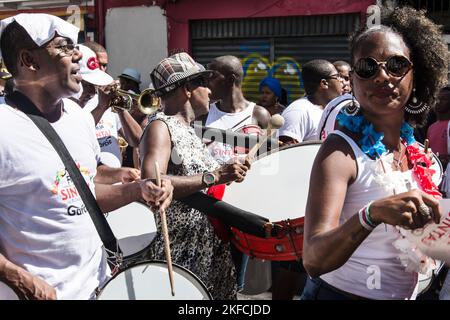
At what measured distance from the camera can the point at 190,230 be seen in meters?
3.90

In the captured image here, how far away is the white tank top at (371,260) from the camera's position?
2.26 m

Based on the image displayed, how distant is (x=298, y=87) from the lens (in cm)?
1177

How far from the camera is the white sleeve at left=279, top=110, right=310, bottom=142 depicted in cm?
584

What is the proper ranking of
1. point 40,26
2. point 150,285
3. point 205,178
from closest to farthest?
point 40,26
point 150,285
point 205,178

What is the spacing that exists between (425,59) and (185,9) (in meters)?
10.5

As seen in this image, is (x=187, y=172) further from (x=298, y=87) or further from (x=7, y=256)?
(x=298, y=87)

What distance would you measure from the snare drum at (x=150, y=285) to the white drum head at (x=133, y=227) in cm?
95

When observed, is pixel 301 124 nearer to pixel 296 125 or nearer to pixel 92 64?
pixel 296 125

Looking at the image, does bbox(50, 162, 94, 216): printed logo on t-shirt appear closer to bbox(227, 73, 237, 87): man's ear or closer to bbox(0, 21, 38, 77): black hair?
bbox(0, 21, 38, 77): black hair

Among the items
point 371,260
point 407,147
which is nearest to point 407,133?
point 407,147

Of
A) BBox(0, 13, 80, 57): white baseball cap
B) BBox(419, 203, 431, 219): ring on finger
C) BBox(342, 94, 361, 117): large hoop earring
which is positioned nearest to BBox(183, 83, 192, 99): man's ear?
BBox(0, 13, 80, 57): white baseball cap

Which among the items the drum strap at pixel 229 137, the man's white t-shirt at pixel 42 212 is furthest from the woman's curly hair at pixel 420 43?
the drum strap at pixel 229 137

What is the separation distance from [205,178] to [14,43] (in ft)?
4.32
